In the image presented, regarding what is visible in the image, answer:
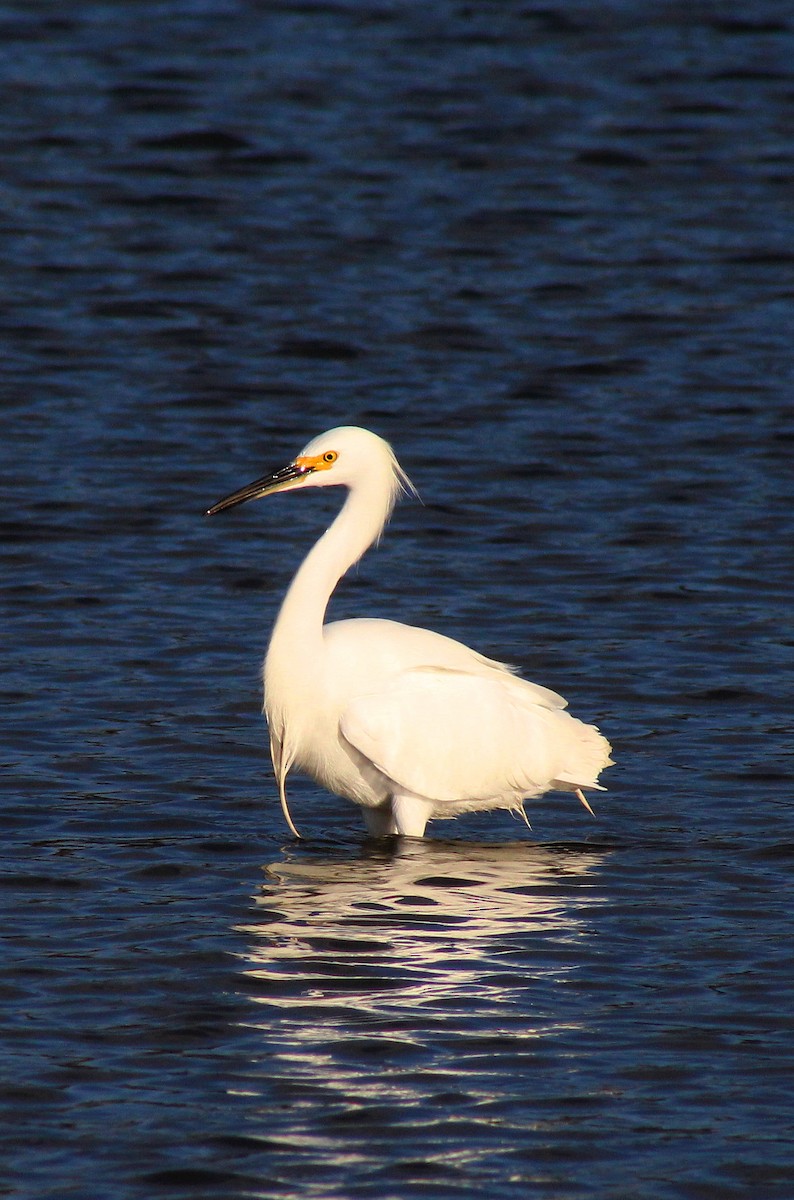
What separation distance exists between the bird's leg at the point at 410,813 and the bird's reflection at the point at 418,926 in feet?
0.22

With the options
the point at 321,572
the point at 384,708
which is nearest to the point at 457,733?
the point at 384,708

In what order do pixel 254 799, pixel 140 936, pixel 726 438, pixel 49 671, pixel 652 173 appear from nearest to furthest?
pixel 140 936, pixel 254 799, pixel 49 671, pixel 726 438, pixel 652 173

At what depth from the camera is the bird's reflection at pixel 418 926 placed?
638 cm

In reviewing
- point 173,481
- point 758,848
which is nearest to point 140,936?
point 758,848

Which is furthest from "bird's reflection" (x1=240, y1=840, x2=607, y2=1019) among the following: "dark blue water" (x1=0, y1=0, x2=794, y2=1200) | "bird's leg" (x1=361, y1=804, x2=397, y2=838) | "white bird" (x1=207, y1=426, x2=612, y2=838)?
"white bird" (x1=207, y1=426, x2=612, y2=838)

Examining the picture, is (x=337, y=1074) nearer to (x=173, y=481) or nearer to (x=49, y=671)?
(x=49, y=671)

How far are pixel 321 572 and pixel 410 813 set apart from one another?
0.98 meters

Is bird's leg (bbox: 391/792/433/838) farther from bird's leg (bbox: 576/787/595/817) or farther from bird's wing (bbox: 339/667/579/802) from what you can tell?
bird's leg (bbox: 576/787/595/817)

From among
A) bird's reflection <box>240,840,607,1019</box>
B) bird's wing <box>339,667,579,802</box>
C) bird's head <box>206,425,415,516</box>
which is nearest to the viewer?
bird's reflection <box>240,840,607,1019</box>

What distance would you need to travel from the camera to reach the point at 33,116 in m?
19.9

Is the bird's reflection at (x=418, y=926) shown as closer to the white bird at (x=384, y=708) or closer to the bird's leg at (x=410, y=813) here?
the bird's leg at (x=410, y=813)

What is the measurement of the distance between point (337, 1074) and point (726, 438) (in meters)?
8.33

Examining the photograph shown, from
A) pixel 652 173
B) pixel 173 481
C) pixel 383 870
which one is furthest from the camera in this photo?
pixel 652 173

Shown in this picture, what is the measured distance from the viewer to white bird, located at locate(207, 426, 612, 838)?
25.6 ft
